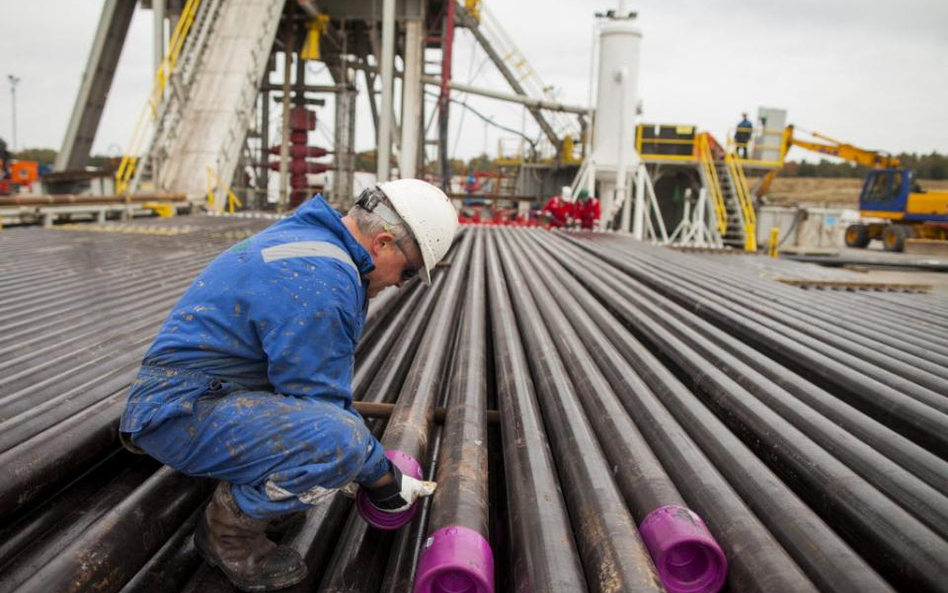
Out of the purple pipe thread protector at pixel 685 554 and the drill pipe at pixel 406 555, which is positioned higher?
the purple pipe thread protector at pixel 685 554

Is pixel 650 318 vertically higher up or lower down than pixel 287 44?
lower down

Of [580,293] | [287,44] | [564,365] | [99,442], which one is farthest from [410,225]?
[287,44]

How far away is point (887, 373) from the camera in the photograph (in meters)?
2.93

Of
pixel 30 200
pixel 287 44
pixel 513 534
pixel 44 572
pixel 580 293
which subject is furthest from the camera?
pixel 287 44

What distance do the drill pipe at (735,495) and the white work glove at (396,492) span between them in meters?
0.80

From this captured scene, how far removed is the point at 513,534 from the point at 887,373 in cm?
226

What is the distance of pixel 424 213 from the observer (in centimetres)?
186

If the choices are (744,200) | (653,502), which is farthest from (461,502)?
(744,200)

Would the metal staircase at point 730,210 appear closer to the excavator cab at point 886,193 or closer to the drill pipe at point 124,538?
the excavator cab at point 886,193

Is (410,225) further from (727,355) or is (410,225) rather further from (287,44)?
(287,44)

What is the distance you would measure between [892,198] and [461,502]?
78.3 feet

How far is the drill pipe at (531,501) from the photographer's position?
4.78ft

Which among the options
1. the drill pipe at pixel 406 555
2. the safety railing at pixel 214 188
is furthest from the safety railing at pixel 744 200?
the drill pipe at pixel 406 555

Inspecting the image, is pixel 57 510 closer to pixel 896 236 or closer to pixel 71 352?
pixel 71 352
